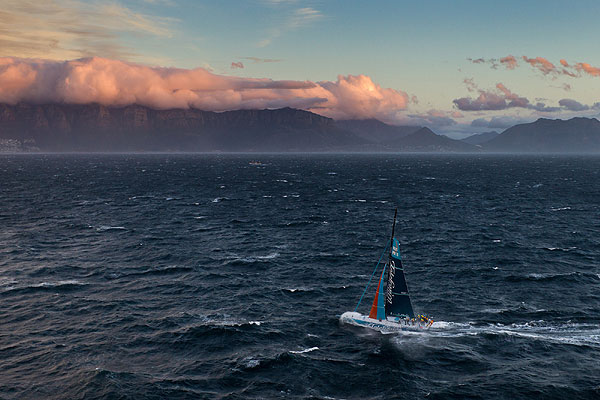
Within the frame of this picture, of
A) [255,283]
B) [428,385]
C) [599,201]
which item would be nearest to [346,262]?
[255,283]

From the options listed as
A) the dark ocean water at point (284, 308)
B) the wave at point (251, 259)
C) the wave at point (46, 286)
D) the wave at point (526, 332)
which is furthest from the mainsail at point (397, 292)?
the wave at point (46, 286)

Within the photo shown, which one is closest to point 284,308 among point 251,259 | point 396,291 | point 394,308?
point 394,308

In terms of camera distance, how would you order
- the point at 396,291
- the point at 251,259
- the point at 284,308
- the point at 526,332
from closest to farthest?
1. the point at 526,332
2. the point at 396,291
3. the point at 284,308
4. the point at 251,259

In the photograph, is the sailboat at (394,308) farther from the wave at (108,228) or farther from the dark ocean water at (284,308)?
the wave at (108,228)

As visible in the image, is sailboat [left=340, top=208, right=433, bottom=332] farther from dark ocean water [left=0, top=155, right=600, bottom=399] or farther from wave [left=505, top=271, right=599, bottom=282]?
wave [left=505, top=271, right=599, bottom=282]

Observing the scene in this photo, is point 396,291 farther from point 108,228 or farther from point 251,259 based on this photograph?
point 108,228

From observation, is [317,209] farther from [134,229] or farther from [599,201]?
[599,201]

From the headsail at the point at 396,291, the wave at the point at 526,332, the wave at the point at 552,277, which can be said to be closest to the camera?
the wave at the point at 526,332
